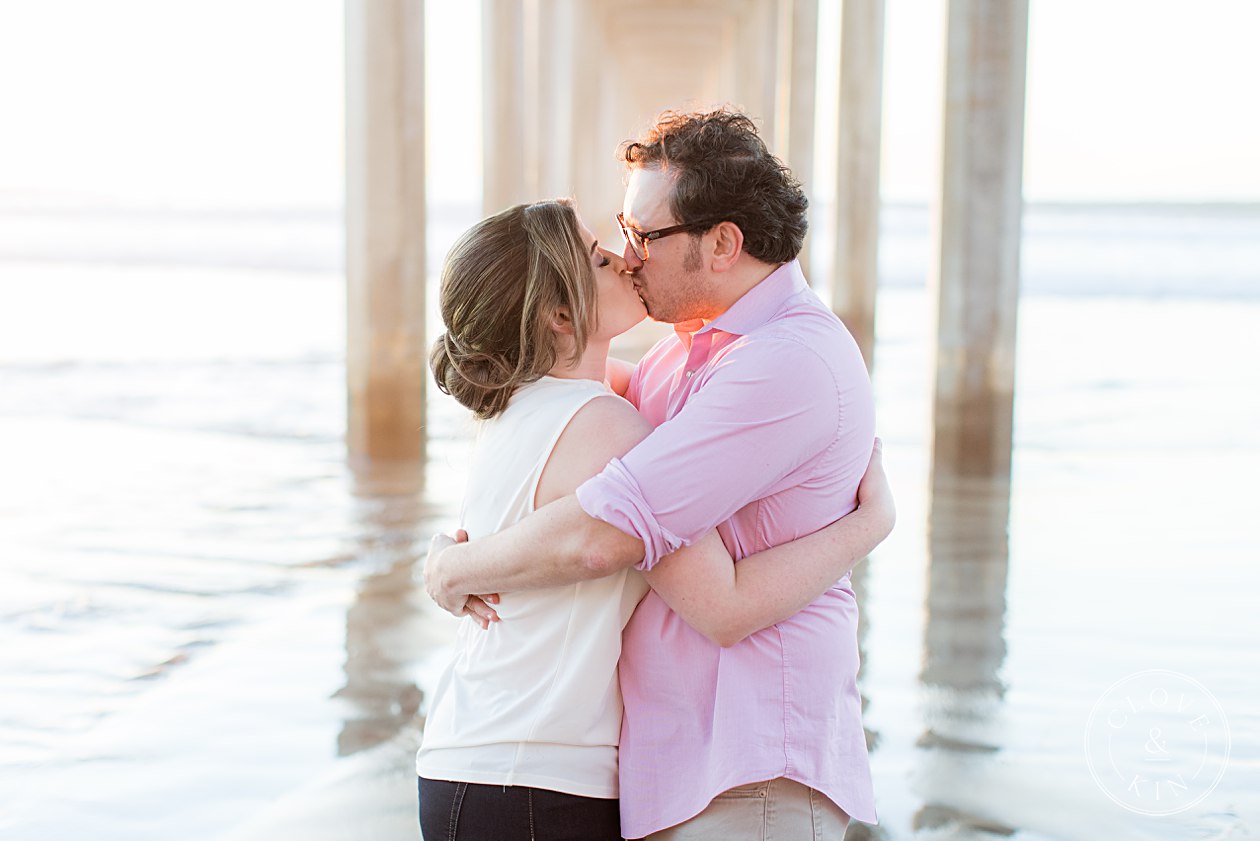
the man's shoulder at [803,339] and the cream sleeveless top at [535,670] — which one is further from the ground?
the man's shoulder at [803,339]

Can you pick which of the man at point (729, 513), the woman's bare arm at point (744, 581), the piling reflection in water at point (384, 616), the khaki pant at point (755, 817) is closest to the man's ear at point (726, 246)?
the man at point (729, 513)

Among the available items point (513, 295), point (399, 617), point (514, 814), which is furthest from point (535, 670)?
point (399, 617)

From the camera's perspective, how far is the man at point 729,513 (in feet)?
6.33

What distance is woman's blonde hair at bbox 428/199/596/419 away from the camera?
6.72 feet

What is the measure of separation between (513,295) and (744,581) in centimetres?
A: 57

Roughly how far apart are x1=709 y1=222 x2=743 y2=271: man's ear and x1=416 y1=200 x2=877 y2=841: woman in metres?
0.21

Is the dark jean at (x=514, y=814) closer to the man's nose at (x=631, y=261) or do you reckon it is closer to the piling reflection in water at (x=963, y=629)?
the man's nose at (x=631, y=261)

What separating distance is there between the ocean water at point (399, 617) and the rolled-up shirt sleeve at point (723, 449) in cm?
44

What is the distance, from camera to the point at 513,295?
205 centimetres

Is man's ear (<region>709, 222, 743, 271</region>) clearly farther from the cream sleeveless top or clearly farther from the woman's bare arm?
the woman's bare arm

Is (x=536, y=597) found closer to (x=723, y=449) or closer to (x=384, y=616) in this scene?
(x=723, y=449)

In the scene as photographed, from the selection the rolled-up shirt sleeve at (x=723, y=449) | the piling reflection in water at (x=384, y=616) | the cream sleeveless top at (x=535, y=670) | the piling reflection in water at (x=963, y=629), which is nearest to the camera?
the rolled-up shirt sleeve at (x=723, y=449)

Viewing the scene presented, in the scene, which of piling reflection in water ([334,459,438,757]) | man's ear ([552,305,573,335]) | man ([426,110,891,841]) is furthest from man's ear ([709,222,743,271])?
piling reflection in water ([334,459,438,757])

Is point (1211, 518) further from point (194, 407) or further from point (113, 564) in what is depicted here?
point (194, 407)
